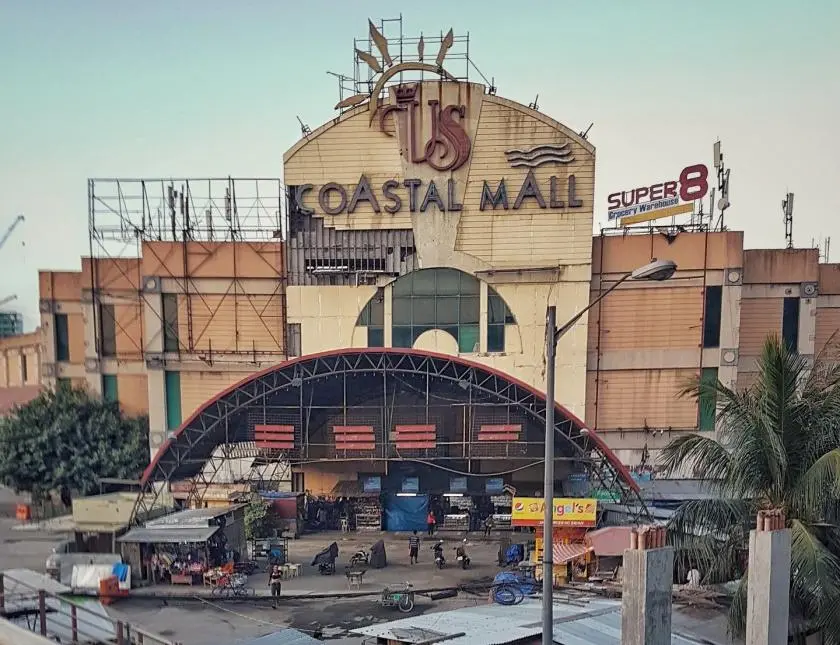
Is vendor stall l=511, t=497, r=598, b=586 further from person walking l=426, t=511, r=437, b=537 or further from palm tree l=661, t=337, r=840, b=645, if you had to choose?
palm tree l=661, t=337, r=840, b=645

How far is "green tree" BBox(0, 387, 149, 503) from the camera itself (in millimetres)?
30859

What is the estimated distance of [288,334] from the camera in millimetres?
32906

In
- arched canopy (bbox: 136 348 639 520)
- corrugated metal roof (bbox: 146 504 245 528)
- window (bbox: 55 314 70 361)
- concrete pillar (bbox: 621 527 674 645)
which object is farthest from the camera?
window (bbox: 55 314 70 361)

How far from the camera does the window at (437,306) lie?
103ft

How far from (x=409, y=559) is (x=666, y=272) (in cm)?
2130

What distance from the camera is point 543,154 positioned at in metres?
31.0

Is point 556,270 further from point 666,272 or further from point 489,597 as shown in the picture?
point 666,272

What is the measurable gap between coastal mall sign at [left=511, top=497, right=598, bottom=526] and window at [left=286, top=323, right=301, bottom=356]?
14.8 meters

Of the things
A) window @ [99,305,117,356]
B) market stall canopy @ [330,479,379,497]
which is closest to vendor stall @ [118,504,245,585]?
market stall canopy @ [330,479,379,497]

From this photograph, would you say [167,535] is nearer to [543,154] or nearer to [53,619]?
[53,619]

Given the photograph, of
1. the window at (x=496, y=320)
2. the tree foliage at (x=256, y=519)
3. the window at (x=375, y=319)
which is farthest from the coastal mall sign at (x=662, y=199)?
the tree foliage at (x=256, y=519)

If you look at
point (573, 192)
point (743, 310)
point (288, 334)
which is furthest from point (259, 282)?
point (743, 310)

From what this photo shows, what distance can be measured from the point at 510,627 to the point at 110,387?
29283mm

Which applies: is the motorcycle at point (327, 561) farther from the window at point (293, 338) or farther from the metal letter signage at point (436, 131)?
the metal letter signage at point (436, 131)
